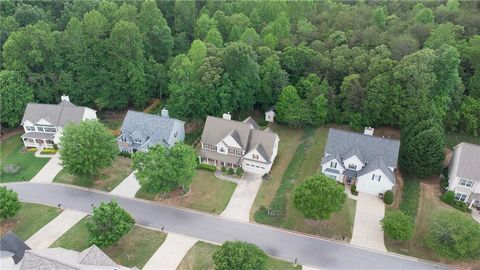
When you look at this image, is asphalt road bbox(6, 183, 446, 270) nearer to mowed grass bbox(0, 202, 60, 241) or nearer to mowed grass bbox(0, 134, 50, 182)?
mowed grass bbox(0, 202, 60, 241)

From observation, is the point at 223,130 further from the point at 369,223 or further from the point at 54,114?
the point at 54,114

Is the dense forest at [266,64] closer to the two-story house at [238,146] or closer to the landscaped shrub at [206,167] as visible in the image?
the two-story house at [238,146]

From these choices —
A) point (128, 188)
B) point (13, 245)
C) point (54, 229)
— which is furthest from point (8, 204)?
point (128, 188)

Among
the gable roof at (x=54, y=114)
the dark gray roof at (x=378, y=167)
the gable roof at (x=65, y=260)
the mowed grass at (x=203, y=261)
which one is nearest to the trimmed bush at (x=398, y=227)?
the dark gray roof at (x=378, y=167)

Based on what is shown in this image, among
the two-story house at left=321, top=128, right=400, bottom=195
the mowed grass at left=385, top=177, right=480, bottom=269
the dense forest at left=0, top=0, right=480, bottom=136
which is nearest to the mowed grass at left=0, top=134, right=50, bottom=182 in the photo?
the dense forest at left=0, top=0, right=480, bottom=136

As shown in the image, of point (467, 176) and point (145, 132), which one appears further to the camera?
point (145, 132)
